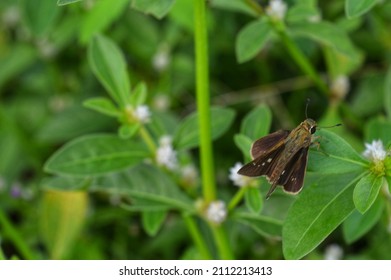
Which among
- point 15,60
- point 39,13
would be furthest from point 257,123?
point 15,60

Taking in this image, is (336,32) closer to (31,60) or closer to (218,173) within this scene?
(218,173)

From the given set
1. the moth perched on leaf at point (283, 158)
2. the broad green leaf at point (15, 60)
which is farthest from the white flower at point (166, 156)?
the broad green leaf at point (15, 60)

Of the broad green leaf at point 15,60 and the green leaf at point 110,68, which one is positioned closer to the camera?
the green leaf at point 110,68

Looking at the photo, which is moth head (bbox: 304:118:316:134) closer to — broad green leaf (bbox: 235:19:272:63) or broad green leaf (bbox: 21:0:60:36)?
broad green leaf (bbox: 235:19:272:63)

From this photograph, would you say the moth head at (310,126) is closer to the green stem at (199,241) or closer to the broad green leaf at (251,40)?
the broad green leaf at (251,40)

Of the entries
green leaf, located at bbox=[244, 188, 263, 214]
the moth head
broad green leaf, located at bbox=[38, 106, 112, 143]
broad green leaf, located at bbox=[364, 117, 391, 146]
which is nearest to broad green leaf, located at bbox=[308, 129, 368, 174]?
the moth head

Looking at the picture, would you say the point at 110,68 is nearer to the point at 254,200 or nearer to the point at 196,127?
the point at 196,127
